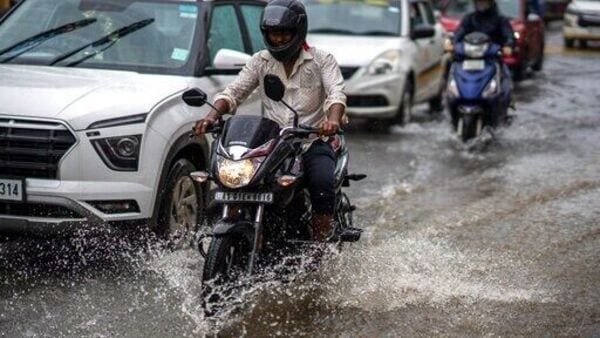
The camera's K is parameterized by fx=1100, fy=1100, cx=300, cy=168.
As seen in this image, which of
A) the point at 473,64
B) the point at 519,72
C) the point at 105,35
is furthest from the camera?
the point at 519,72

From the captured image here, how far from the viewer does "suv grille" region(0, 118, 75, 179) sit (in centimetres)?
668

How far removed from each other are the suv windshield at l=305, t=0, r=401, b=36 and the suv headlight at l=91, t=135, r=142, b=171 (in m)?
7.98

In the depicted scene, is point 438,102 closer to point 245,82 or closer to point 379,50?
point 379,50

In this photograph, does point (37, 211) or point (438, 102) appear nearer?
point (37, 211)

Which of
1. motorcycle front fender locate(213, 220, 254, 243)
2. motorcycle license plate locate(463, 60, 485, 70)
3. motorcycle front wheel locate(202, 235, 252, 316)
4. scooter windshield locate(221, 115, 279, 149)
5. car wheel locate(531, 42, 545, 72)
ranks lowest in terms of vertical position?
car wheel locate(531, 42, 545, 72)

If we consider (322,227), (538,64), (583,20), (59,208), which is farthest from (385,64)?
(583,20)

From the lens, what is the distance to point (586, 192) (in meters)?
10.1

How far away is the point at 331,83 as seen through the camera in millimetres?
6496

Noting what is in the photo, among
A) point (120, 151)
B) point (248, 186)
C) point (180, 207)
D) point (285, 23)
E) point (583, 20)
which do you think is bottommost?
point (583, 20)

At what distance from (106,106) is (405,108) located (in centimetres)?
805

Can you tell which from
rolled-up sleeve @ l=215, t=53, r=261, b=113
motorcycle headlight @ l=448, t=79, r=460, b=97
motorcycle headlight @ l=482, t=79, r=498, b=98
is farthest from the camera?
motorcycle headlight @ l=448, t=79, r=460, b=97

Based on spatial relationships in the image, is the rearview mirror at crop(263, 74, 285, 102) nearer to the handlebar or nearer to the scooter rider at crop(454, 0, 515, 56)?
the handlebar

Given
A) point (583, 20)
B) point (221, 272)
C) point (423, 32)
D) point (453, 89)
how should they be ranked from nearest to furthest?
point (221, 272) < point (453, 89) < point (423, 32) < point (583, 20)

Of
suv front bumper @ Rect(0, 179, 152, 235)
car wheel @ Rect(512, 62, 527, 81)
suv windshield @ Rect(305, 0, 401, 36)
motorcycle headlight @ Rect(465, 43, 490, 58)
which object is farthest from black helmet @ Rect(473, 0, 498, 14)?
suv front bumper @ Rect(0, 179, 152, 235)
